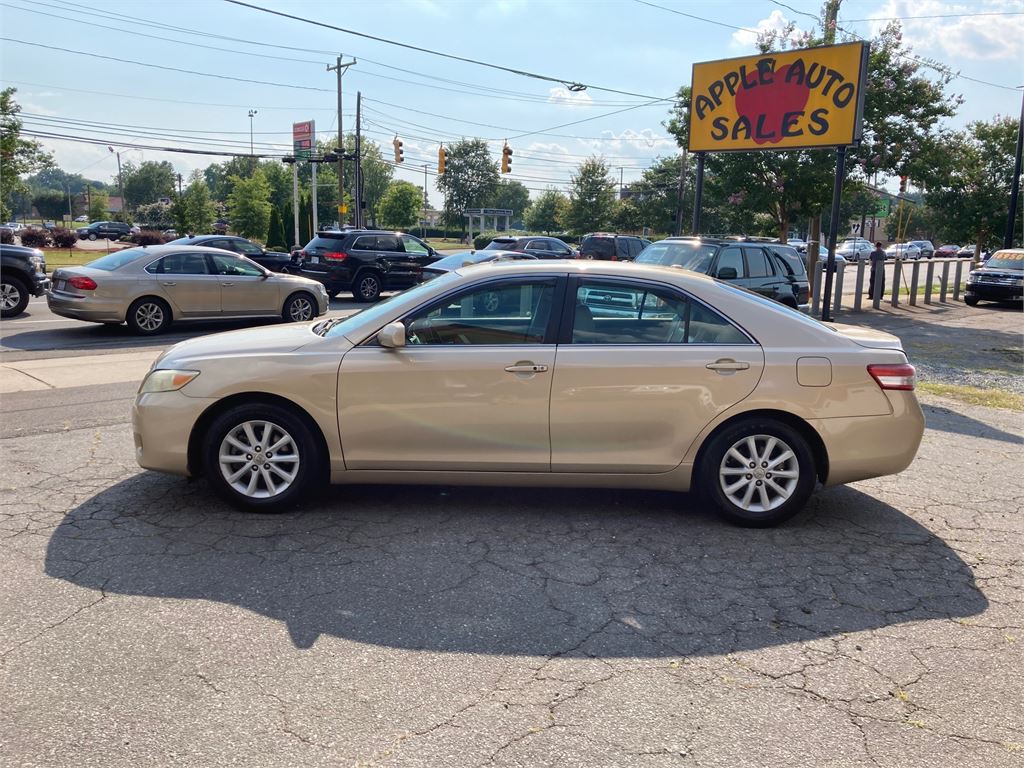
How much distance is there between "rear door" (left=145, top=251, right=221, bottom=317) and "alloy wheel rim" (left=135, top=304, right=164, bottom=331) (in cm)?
29

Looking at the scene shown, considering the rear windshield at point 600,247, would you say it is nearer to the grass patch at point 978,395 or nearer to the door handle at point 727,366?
the grass patch at point 978,395

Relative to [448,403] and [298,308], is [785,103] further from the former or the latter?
[448,403]

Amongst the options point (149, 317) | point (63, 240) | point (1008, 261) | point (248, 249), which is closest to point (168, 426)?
point (149, 317)

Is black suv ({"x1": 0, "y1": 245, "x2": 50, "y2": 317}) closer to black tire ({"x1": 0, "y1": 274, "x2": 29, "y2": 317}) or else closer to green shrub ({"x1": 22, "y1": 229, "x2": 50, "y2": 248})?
black tire ({"x1": 0, "y1": 274, "x2": 29, "y2": 317})

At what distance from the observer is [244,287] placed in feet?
47.8

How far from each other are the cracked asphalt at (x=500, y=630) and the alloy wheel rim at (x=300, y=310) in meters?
9.70

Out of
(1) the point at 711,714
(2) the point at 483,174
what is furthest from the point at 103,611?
(2) the point at 483,174

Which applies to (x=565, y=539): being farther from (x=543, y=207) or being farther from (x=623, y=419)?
(x=543, y=207)

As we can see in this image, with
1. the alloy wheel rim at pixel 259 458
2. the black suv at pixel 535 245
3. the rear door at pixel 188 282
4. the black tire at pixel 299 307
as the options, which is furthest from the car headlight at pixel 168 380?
the black suv at pixel 535 245

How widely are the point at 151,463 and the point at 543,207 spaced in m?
106

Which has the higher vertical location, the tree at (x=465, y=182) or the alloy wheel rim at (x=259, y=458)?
the tree at (x=465, y=182)

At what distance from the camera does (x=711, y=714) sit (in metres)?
3.22

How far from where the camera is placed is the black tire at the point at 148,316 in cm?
1342

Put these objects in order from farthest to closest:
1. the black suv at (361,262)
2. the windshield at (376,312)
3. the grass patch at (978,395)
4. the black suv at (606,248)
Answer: the black suv at (606,248) → the black suv at (361,262) → the grass patch at (978,395) → the windshield at (376,312)
